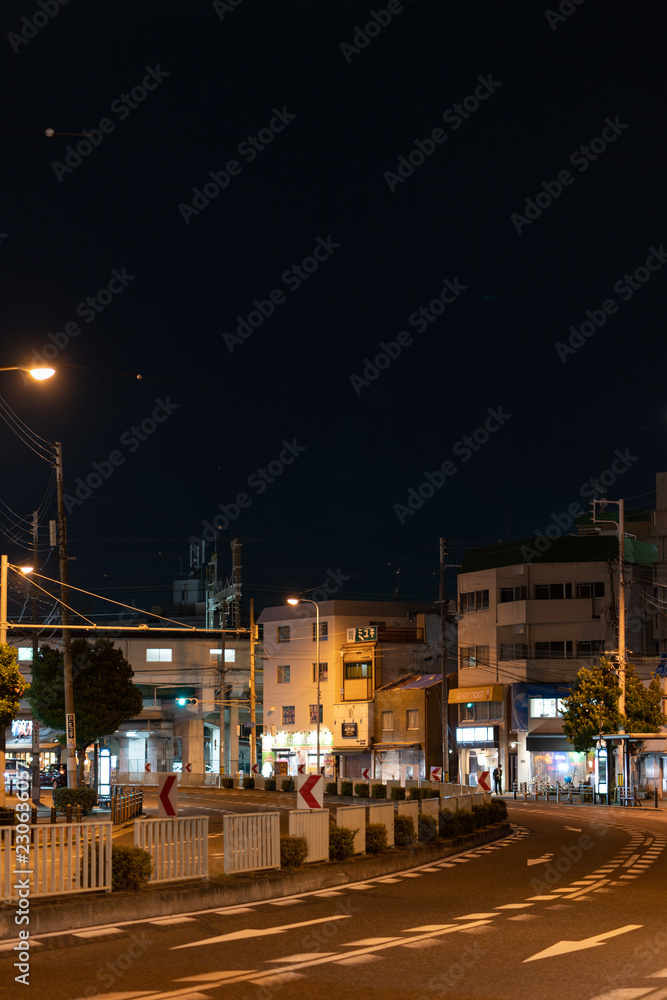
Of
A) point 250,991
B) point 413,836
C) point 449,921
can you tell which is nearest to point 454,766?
point 413,836

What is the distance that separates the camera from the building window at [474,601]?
70.2 metres

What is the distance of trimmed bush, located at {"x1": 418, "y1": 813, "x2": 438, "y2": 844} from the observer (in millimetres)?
23578

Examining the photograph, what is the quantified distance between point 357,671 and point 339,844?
59265mm

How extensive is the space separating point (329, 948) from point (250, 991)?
2362mm

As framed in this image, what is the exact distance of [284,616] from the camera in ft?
275

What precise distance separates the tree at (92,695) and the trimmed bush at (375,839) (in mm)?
28963

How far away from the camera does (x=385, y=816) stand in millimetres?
21172

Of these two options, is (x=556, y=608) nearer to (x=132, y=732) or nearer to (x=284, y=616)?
(x=284, y=616)

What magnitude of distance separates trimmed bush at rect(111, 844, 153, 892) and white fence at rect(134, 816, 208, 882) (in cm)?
30

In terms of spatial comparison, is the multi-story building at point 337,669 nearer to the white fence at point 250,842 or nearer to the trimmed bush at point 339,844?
the trimmed bush at point 339,844

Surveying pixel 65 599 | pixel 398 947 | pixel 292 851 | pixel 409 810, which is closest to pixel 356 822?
pixel 292 851

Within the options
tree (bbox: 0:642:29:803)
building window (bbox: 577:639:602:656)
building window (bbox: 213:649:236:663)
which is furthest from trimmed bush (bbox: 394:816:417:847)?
building window (bbox: 213:649:236:663)

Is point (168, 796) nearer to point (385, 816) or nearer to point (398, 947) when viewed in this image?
point (398, 947)

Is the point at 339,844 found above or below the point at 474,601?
below
